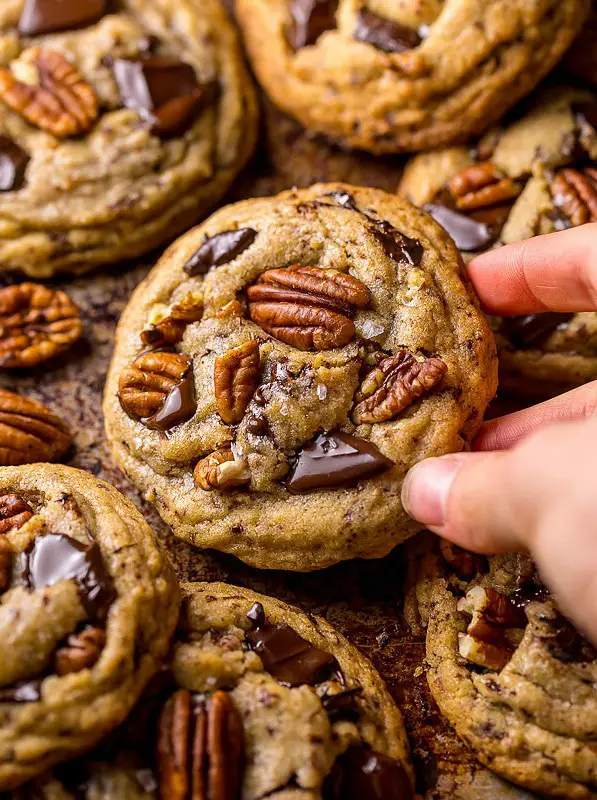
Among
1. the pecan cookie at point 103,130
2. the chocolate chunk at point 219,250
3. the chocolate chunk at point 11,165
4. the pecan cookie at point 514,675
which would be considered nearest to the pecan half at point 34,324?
the pecan cookie at point 103,130

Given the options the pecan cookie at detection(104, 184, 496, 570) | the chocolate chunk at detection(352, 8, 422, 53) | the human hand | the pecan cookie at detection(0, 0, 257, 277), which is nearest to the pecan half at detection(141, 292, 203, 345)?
the pecan cookie at detection(104, 184, 496, 570)

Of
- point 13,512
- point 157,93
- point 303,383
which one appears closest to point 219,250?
point 303,383

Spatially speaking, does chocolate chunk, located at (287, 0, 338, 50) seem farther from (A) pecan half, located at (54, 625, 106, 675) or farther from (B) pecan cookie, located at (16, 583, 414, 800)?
(A) pecan half, located at (54, 625, 106, 675)

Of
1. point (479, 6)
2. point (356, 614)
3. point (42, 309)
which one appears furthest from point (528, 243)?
point (42, 309)

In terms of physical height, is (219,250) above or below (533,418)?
above

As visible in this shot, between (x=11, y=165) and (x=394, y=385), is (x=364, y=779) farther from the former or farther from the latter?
(x=11, y=165)

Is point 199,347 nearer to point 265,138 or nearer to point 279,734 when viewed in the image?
point 279,734
